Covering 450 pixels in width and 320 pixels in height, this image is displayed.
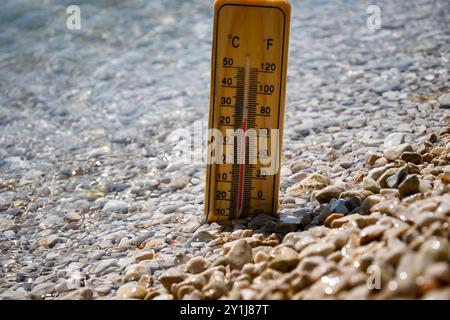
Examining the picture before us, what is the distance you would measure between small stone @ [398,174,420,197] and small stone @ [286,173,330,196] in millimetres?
775

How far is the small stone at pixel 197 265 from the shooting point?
2.89 meters

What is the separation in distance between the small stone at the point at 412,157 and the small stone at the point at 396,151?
67 mm

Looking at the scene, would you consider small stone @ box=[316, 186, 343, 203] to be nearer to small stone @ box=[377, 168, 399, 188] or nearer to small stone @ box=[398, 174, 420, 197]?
small stone @ box=[377, 168, 399, 188]

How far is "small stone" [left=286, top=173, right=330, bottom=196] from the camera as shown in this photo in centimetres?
371

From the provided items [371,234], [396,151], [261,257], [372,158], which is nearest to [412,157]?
[396,151]

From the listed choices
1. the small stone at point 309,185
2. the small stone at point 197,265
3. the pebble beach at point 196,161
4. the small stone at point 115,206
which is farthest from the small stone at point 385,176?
the small stone at point 115,206

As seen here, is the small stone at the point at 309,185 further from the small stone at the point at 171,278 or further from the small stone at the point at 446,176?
the small stone at the point at 171,278

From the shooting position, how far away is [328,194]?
3354 mm

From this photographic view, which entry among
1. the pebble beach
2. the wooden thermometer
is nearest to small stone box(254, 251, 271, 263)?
the pebble beach

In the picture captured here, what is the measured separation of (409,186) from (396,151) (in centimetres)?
74

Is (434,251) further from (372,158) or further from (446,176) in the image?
(372,158)
